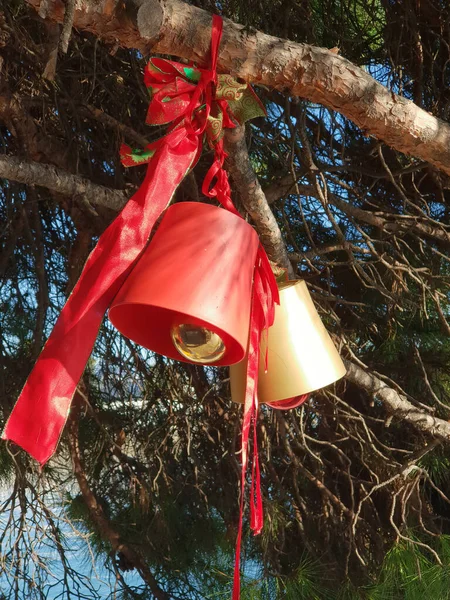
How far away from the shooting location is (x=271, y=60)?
90 cm

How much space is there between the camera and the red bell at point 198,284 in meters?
0.68

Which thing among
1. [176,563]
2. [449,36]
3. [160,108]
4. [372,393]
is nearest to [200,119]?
[160,108]

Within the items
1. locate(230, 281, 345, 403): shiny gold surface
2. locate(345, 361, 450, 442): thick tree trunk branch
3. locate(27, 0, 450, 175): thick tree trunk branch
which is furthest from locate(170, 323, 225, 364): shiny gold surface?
locate(345, 361, 450, 442): thick tree trunk branch

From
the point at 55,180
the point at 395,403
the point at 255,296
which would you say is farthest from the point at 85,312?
the point at 395,403

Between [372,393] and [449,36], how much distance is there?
889 mm

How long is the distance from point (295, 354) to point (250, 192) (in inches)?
11.9

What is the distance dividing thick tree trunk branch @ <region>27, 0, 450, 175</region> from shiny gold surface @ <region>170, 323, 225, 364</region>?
0.34m

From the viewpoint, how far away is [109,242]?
776 mm

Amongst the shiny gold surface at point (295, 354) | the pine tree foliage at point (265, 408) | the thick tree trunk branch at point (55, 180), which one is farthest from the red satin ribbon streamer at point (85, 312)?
the pine tree foliage at point (265, 408)

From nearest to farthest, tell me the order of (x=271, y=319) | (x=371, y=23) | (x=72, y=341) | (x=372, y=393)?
(x=72, y=341) < (x=271, y=319) < (x=372, y=393) < (x=371, y=23)

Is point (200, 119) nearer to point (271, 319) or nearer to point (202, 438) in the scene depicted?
point (271, 319)

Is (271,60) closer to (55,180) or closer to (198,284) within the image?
(198,284)

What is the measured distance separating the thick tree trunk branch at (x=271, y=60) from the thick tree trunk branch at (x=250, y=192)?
113 millimetres

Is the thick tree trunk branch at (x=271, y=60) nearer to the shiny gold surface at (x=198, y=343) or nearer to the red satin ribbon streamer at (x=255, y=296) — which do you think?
the red satin ribbon streamer at (x=255, y=296)
